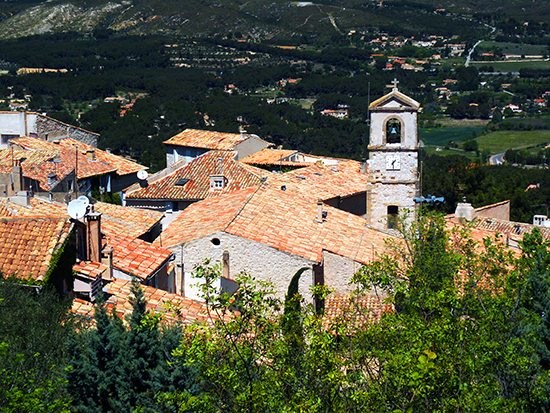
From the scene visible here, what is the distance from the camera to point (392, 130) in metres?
29.7

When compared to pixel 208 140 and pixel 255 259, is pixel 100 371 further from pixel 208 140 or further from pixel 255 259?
pixel 208 140

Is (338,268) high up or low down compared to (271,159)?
up

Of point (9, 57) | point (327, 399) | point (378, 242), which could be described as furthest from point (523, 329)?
point (9, 57)

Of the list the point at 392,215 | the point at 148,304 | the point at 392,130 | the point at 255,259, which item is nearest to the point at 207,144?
the point at 392,130

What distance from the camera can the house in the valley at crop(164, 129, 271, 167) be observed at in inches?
2060

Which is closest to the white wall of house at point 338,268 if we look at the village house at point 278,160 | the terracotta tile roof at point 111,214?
the terracotta tile roof at point 111,214

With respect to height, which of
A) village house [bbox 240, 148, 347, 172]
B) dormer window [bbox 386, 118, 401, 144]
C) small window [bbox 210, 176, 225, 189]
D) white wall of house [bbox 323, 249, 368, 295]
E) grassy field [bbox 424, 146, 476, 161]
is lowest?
grassy field [bbox 424, 146, 476, 161]

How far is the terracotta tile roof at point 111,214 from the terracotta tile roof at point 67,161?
40.3ft

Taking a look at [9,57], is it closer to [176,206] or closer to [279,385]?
[176,206]

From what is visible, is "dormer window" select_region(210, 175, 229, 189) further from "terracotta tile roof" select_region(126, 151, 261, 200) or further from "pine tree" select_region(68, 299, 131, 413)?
"pine tree" select_region(68, 299, 131, 413)

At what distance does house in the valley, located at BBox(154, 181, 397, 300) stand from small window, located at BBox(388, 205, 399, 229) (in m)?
0.63

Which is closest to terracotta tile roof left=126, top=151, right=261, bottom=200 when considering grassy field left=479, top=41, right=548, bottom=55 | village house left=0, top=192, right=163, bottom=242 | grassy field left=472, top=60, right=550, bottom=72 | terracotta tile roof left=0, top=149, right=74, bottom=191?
terracotta tile roof left=0, top=149, right=74, bottom=191

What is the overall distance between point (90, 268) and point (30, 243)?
1731mm

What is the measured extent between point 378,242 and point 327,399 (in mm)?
16040
